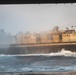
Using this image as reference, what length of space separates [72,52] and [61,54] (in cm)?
296

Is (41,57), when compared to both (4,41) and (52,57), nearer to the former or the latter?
(52,57)

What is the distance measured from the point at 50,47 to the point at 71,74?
405 inches

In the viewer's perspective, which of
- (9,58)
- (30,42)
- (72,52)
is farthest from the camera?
(9,58)

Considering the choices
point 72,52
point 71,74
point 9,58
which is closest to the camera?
point 71,74

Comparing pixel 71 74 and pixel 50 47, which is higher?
pixel 50 47

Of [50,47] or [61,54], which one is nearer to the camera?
[50,47]

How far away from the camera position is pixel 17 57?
51.8 m

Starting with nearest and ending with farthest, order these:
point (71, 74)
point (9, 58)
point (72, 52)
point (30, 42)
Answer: point (71, 74) → point (30, 42) → point (72, 52) → point (9, 58)

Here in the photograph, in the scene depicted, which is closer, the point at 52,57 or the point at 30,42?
the point at 30,42

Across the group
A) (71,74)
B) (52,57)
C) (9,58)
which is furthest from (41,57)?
(71,74)

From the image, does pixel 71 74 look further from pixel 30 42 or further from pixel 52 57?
pixel 52 57

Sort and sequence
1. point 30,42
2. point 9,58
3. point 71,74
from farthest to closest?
point 9,58 < point 30,42 < point 71,74

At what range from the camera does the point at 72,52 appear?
1811 inches

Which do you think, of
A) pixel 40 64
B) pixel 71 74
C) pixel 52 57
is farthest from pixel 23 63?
pixel 71 74
